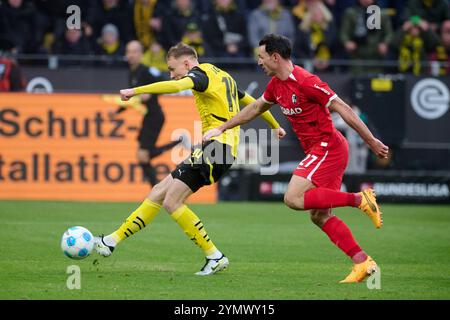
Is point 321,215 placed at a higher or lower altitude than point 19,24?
lower

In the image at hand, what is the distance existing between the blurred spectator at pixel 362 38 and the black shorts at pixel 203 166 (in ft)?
35.9

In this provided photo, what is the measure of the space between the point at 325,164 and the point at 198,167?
1363 mm

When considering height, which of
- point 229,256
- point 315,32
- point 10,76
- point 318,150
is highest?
point 315,32

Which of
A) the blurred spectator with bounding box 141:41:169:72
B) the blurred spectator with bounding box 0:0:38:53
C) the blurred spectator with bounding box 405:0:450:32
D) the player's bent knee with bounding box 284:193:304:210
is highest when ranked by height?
the blurred spectator with bounding box 405:0:450:32

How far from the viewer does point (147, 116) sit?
17.0 meters

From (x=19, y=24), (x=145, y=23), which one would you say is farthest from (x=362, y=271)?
(x=19, y=24)

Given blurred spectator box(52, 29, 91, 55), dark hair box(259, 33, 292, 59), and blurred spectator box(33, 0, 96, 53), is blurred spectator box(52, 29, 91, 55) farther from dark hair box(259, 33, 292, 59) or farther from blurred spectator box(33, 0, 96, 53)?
dark hair box(259, 33, 292, 59)

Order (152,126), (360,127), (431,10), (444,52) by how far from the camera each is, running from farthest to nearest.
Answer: (431,10) < (444,52) < (152,126) < (360,127)

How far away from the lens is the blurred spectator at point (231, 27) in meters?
19.8

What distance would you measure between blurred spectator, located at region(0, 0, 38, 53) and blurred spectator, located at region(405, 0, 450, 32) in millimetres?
7972

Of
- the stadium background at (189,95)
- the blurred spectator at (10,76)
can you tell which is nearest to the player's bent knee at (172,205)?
the stadium background at (189,95)

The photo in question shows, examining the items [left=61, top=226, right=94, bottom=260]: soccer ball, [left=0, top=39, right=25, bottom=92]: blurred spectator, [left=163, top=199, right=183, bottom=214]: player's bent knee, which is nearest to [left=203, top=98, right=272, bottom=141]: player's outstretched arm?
[left=163, top=199, right=183, bottom=214]: player's bent knee

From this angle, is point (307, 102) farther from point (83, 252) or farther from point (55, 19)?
point (55, 19)

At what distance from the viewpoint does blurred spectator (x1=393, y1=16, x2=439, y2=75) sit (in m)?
20.0
